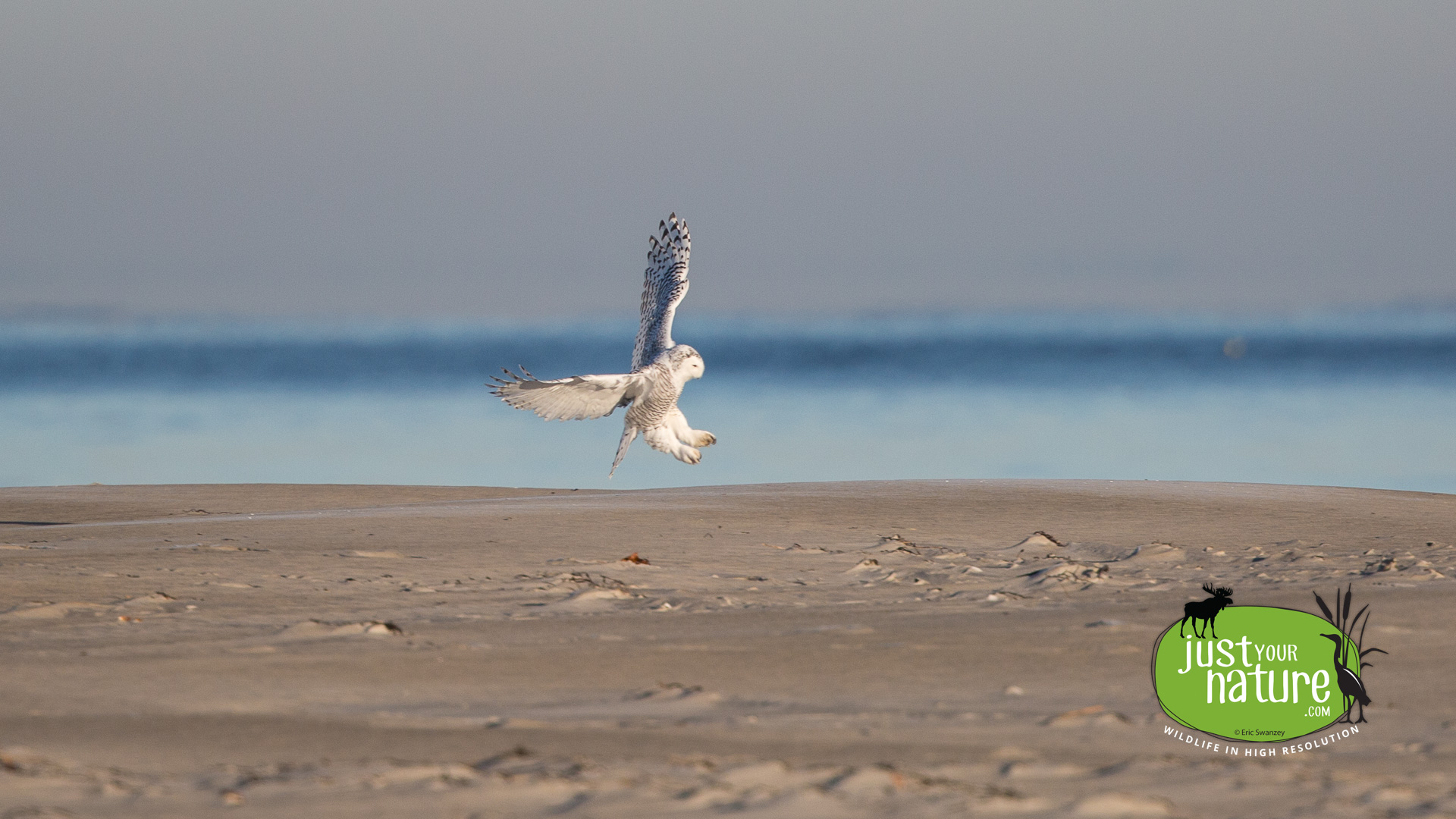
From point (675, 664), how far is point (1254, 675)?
1737 mm

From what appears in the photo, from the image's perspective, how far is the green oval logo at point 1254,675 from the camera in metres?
3.59

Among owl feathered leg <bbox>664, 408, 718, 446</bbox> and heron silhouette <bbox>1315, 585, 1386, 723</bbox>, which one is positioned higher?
owl feathered leg <bbox>664, 408, 718, 446</bbox>

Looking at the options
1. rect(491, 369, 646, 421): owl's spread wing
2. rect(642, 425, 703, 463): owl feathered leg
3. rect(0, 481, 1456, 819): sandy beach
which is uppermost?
rect(491, 369, 646, 421): owl's spread wing

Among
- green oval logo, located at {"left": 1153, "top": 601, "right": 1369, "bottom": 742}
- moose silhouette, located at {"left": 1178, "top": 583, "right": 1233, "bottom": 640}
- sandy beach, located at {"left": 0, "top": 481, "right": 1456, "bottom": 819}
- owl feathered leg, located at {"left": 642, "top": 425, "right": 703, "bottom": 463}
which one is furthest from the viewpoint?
owl feathered leg, located at {"left": 642, "top": 425, "right": 703, "bottom": 463}

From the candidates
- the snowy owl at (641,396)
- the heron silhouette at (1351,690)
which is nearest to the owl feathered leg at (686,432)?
the snowy owl at (641,396)

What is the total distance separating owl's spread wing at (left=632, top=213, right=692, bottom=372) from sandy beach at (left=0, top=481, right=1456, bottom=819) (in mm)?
1305

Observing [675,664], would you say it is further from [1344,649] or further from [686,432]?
[686,432]

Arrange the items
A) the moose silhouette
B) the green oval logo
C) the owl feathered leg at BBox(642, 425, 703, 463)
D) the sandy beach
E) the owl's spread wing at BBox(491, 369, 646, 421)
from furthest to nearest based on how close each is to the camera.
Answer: the owl feathered leg at BBox(642, 425, 703, 463) → the owl's spread wing at BBox(491, 369, 646, 421) → the moose silhouette → the green oval logo → the sandy beach

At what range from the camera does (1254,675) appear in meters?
3.89

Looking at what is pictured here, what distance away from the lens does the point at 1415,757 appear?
323cm

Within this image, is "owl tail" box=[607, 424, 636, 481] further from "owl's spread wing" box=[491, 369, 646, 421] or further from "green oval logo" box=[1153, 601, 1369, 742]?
"green oval logo" box=[1153, 601, 1369, 742]

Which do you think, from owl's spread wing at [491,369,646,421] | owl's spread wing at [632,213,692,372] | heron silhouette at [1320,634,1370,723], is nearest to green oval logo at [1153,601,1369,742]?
heron silhouette at [1320,634,1370,723]

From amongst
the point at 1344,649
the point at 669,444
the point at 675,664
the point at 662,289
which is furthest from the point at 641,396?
the point at 1344,649

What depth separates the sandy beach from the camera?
3025 mm
